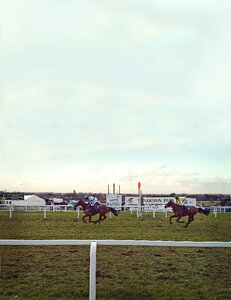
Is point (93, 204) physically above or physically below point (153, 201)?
above

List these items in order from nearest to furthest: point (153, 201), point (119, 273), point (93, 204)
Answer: point (119, 273) → point (93, 204) → point (153, 201)

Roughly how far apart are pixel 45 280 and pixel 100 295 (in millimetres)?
1268

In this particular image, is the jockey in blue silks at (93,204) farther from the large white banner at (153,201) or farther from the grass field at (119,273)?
the large white banner at (153,201)

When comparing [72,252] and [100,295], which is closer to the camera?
[100,295]

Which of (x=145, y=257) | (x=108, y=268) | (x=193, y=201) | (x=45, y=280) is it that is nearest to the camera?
(x=45, y=280)

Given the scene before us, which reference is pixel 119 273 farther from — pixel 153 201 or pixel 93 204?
pixel 153 201

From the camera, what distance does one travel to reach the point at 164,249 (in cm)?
1012

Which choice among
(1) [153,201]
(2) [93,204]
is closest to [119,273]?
(2) [93,204]

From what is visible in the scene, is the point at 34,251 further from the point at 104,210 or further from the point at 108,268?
the point at 104,210

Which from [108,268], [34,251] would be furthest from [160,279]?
[34,251]

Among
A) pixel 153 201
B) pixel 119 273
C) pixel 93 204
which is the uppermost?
pixel 93 204

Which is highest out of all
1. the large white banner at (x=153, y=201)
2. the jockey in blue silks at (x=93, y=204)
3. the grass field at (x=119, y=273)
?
the jockey in blue silks at (x=93, y=204)

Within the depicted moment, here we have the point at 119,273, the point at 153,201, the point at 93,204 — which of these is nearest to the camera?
the point at 119,273

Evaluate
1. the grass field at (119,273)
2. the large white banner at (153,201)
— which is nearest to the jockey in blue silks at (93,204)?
the grass field at (119,273)
